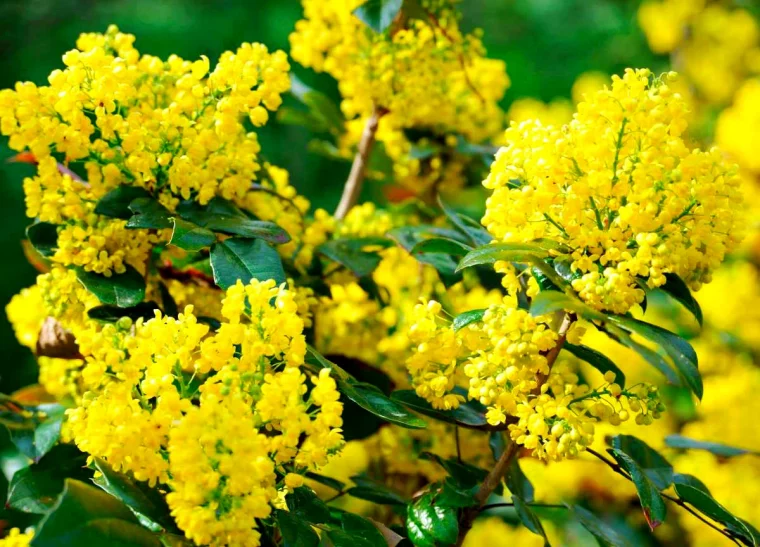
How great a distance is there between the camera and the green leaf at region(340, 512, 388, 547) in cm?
58

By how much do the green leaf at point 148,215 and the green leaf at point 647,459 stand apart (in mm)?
398

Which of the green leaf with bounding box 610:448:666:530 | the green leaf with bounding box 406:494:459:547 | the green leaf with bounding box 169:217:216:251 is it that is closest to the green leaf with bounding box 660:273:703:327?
the green leaf with bounding box 610:448:666:530

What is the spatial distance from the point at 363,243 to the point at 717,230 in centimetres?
32

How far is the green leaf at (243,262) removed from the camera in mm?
625

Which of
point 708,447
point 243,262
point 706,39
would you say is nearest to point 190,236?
point 243,262

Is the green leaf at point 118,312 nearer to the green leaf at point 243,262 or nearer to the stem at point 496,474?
the green leaf at point 243,262

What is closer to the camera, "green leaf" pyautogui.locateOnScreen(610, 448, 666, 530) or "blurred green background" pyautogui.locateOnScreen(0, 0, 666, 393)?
"green leaf" pyautogui.locateOnScreen(610, 448, 666, 530)

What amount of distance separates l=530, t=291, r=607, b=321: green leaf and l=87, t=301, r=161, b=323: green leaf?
296mm

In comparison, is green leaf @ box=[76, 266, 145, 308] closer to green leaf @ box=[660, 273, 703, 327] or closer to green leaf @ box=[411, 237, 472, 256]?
green leaf @ box=[411, 237, 472, 256]

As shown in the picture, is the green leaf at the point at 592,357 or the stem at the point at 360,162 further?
the stem at the point at 360,162

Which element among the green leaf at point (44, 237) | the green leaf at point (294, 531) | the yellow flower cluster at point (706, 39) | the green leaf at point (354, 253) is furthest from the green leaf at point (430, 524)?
the yellow flower cluster at point (706, 39)

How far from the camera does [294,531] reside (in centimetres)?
55

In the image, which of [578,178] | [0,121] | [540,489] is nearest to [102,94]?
[0,121]

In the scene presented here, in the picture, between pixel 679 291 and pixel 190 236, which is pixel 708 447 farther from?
pixel 190 236
